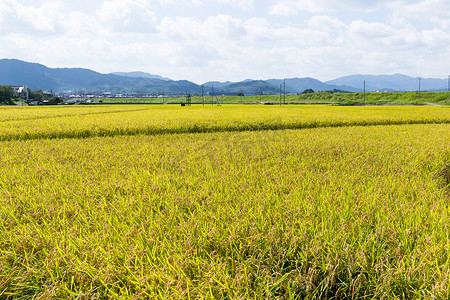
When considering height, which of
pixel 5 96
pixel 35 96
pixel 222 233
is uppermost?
pixel 35 96

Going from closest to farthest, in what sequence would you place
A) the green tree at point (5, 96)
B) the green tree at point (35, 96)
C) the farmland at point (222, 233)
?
the farmland at point (222, 233), the green tree at point (5, 96), the green tree at point (35, 96)

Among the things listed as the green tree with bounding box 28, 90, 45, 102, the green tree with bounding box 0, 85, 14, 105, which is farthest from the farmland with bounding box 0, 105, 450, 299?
the green tree with bounding box 28, 90, 45, 102

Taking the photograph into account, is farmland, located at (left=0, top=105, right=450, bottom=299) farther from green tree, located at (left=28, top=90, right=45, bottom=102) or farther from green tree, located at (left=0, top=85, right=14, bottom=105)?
green tree, located at (left=28, top=90, right=45, bottom=102)

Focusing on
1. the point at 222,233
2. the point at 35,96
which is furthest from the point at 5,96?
the point at 222,233

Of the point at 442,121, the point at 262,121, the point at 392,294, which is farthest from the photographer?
the point at 442,121

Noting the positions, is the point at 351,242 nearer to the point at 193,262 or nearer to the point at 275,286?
the point at 275,286

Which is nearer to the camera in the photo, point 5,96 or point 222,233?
point 222,233

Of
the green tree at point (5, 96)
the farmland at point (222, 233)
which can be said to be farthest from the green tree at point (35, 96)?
the farmland at point (222, 233)

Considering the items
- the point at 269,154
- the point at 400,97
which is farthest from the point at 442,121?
the point at 400,97

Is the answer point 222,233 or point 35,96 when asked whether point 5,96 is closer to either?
point 35,96

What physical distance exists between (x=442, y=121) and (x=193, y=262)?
1720cm

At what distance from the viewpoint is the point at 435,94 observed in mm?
72438

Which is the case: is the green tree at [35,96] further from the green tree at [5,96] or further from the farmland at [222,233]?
the farmland at [222,233]

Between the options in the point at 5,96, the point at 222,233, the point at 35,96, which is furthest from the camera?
the point at 35,96
